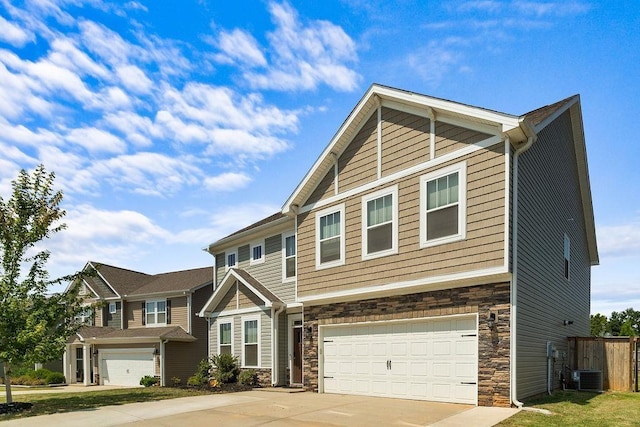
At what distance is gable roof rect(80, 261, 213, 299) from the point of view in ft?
90.1

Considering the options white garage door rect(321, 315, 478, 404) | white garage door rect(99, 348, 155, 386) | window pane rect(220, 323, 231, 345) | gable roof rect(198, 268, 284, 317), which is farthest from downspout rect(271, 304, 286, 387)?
white garage door rect(99, 348, 155, 386)

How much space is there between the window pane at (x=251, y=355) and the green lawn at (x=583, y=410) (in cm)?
1081

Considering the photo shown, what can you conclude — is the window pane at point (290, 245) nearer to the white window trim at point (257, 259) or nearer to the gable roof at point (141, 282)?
the white window trim at point (257, 259)

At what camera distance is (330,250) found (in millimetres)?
15484

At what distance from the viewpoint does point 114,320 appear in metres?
29.7

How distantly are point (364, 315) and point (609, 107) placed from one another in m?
8.54

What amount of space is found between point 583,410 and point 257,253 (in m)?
13.5

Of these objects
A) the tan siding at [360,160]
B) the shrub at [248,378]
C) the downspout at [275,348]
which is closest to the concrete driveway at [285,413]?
the downspout at [275,348]

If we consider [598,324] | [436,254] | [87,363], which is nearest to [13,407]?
[436,254]

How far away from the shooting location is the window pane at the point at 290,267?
18959mm

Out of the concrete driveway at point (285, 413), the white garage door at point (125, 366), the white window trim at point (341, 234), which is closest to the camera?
the concrete driveway at point (285, 413)

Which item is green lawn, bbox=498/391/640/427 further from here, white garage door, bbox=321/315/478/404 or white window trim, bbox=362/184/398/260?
white window trim, bbox=362/184/398/260

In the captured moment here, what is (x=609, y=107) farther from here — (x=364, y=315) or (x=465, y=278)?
(x=364, y=315)

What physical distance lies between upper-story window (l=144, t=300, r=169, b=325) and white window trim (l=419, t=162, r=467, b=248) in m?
19.0
